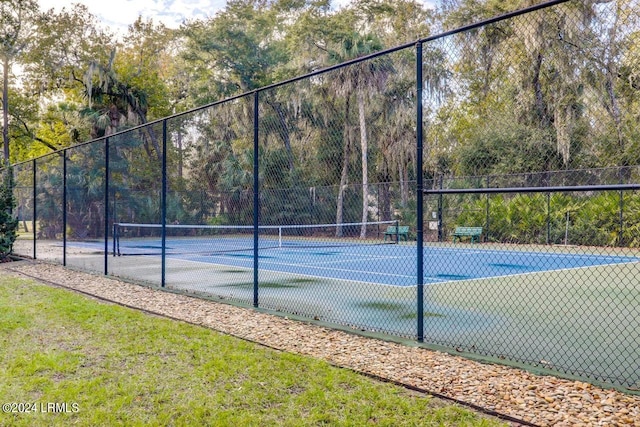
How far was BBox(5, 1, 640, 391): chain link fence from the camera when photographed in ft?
17.0

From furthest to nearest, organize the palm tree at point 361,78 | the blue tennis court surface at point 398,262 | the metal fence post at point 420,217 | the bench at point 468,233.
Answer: the palm tree at point 361,78 → the bench at point 468,233 → the blue tennis court surface at point 398,262 → the metal fence post at point 420,217

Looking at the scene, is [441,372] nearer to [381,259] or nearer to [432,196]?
[381,259]

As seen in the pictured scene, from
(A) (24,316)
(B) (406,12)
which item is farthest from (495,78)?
(B) (406,12)

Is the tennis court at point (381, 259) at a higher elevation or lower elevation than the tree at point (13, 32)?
lower

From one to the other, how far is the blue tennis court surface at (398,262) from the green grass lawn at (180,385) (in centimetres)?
465

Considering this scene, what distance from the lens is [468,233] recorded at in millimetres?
15094

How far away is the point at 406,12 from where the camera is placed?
92.3ft

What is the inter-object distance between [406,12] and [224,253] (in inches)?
751

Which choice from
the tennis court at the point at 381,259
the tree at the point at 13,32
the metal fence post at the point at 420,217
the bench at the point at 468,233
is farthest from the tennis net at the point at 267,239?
the metal fence post at the point at 420,217

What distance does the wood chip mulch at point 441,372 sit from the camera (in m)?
3.11

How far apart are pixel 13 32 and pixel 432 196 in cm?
2011

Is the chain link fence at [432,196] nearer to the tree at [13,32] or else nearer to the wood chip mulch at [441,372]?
the wood chip mulch at [441,372]

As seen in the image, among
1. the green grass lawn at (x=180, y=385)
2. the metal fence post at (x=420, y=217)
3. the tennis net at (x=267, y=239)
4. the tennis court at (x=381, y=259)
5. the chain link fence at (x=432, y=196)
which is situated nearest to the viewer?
the green grass lawn at (x=180, y=385)

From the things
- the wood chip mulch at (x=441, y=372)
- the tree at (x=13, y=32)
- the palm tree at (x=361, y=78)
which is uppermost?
the tree at (x=13, y=32)
